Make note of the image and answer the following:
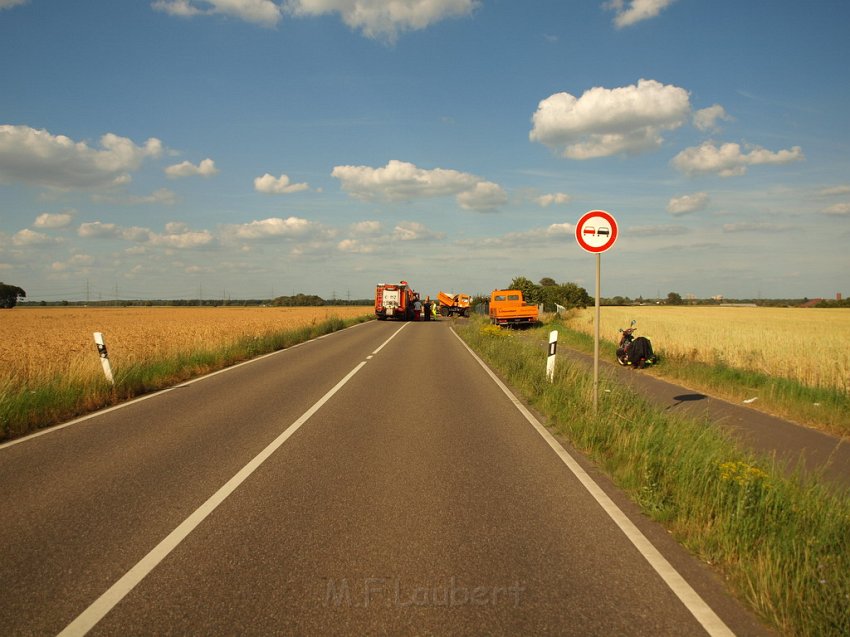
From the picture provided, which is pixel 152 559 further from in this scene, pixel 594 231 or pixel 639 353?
pixel 639 353

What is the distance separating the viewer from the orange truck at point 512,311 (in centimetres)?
3609

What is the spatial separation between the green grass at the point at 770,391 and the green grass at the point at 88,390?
1179 cm

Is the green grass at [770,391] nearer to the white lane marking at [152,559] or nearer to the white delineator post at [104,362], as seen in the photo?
the white lane marking at [152,559]

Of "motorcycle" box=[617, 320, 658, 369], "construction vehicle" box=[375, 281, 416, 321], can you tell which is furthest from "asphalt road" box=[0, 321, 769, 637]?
"construction vehicle" box=[375, 281, 416, 321]

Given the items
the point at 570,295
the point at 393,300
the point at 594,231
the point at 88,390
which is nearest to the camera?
the point at 594,231

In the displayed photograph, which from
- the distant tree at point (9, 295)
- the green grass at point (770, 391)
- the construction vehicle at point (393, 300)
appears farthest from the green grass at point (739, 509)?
the distant tree at point (9, 295)

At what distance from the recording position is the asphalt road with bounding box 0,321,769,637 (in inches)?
121

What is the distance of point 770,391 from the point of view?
1090cm

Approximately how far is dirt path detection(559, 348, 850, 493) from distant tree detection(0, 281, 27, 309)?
129m

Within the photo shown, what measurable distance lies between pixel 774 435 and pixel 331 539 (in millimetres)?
6702

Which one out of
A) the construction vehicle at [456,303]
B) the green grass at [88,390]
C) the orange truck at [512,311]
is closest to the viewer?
the green grass at [88,390]

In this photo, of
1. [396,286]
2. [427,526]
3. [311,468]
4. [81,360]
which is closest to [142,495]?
[311,468]

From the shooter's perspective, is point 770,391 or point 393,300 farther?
point 393,300

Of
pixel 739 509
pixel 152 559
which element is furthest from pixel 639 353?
pixel 152 559
